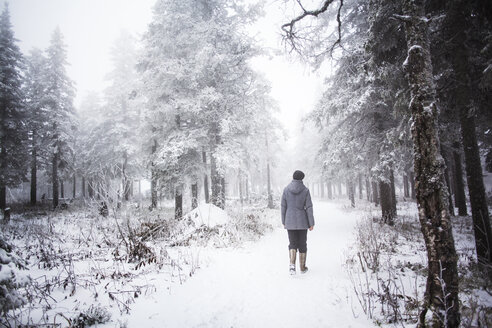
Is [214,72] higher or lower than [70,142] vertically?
higher

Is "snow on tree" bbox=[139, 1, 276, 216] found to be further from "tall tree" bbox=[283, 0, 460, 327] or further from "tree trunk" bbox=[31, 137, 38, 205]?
"tree trunk" bbox=[31, 137, 38, 205]

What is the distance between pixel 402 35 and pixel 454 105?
244cm

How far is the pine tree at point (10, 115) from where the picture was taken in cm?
1527

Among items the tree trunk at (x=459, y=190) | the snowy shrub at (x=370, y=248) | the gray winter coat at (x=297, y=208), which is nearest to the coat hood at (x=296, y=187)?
the gray winter coat at (x=297, y=208)

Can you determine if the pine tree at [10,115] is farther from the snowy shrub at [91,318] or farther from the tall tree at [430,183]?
the tall tree at [430,183]

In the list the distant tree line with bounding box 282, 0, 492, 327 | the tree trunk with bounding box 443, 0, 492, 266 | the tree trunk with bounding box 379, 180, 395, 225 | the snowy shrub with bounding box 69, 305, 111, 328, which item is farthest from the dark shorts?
the tree trunk with bounding box 379, 180, 395, 225

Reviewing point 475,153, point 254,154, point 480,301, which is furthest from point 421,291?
point 254,154

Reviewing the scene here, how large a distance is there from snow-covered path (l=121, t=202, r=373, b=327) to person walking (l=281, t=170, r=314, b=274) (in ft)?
1.55

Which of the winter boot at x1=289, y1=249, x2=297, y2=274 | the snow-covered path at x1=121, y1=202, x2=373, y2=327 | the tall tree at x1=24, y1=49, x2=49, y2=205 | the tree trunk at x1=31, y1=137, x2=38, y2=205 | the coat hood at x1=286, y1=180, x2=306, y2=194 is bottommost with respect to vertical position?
the snow-covered path at x1=121, y1=202, x2=373, y2=327

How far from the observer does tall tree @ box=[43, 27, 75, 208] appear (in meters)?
19.2

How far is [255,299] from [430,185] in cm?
334

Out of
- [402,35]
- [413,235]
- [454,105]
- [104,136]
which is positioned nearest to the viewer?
[402,35]

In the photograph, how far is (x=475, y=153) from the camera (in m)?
5.93

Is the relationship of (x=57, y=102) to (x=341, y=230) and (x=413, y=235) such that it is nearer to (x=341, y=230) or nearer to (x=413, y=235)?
(x=341, y=230)
